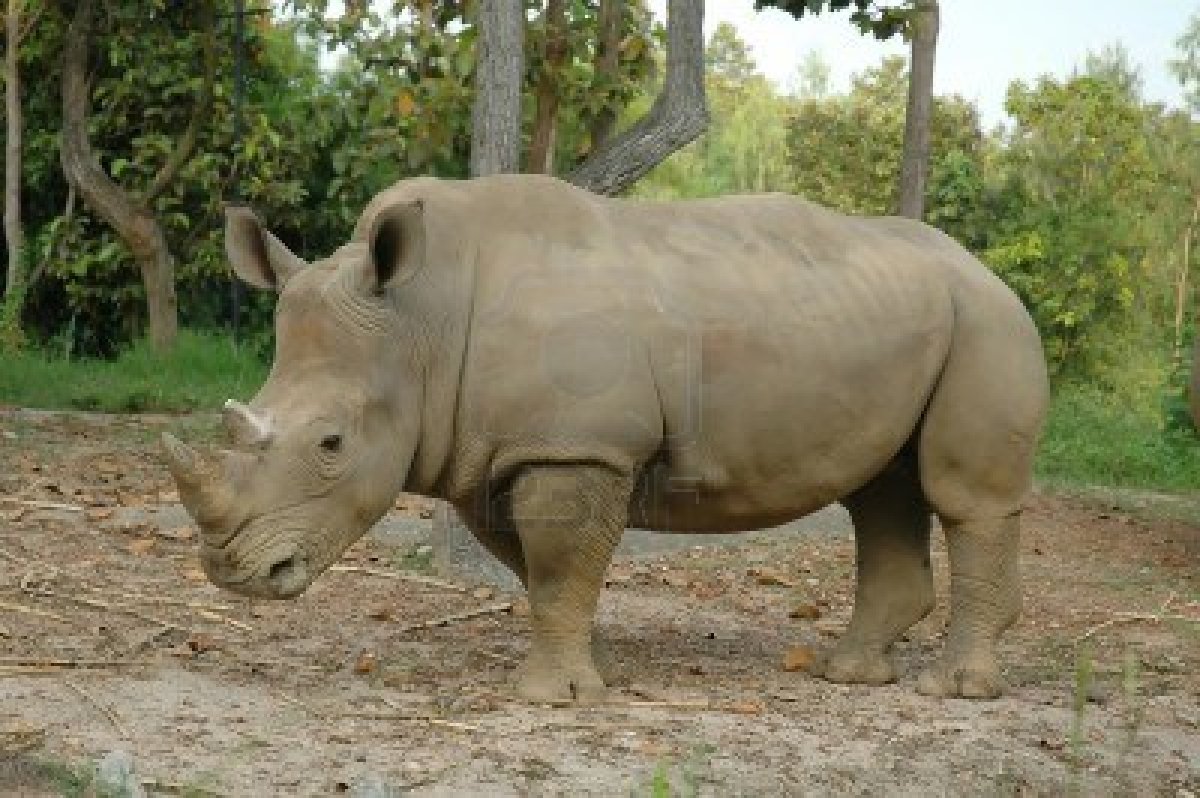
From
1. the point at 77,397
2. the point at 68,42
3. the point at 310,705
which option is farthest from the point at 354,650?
the point at 68,42

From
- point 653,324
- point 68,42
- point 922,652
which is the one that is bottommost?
point 922,652

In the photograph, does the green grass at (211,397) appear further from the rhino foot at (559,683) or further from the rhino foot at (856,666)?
the rhino foot at (559,683)

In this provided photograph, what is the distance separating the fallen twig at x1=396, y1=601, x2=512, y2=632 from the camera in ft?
22.3

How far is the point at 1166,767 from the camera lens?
5.42 metres

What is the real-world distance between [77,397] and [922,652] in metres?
7.85

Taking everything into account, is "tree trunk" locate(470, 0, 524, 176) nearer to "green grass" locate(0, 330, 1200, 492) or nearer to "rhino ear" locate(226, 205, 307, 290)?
"rhino ear" locate(226, 205, 307, 290)

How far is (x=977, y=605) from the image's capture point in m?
6.13

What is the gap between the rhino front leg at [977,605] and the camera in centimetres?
608

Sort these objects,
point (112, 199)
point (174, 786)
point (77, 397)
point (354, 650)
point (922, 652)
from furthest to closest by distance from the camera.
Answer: point (112, 199)
point (77, 397)
point (922, 652)
point (354, 650)
point (174, 786)

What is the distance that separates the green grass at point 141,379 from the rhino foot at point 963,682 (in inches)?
317

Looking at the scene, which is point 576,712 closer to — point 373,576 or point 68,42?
point 373,576

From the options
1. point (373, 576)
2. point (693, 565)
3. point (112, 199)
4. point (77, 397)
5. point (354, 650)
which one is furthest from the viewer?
point (112, 199)

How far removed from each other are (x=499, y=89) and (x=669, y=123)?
76cm

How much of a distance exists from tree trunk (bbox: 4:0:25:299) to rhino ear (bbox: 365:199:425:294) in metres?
12.2
